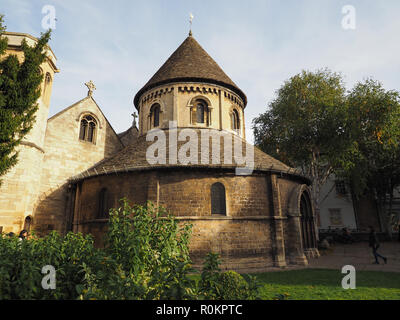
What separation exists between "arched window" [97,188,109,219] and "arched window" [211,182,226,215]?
6109 mm

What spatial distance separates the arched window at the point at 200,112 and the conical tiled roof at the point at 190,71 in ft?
5.94

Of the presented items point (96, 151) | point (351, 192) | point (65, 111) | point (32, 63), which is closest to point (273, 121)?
point (351, 192)

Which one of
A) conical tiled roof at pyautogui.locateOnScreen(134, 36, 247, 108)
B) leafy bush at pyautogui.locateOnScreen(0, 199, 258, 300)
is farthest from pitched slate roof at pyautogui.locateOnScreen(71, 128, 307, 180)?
leafy bush at pyautogui.locateOnScreen(0, 199, 258, 300)

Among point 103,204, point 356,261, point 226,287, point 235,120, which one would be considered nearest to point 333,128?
point 235,120

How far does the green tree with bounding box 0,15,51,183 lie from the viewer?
10.1 metres

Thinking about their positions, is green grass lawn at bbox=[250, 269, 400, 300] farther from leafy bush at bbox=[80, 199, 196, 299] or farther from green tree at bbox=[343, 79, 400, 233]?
green tree at bbox=[343, 79, 400, 233]

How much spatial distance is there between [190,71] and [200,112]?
3.40m

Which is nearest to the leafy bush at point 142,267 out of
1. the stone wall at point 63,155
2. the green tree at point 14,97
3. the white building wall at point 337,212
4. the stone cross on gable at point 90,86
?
the green tree at point 14,97

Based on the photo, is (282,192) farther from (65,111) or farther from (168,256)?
(65,111)

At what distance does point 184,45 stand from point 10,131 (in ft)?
54.6

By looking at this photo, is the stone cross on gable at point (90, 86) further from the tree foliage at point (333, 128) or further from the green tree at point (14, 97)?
the tree foliage at point (333, 128)

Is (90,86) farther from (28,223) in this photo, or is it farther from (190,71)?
Answer: (28,223)
